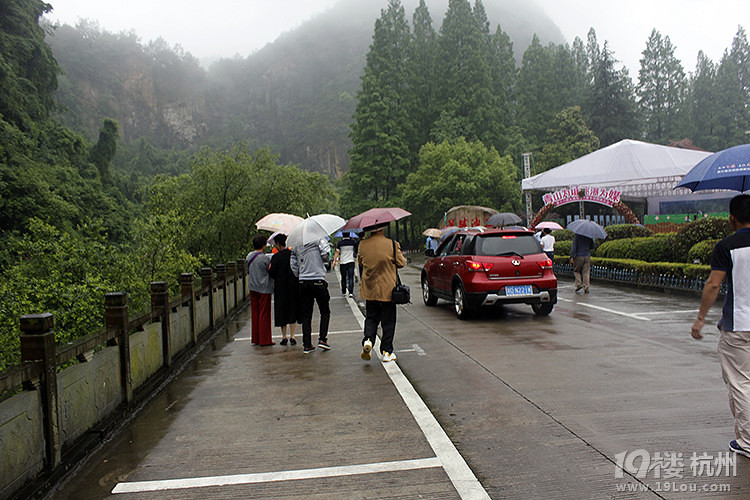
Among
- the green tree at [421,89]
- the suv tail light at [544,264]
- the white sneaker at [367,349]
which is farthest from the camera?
the green tree at [421,89]

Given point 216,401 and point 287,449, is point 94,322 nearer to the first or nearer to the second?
point 216,401

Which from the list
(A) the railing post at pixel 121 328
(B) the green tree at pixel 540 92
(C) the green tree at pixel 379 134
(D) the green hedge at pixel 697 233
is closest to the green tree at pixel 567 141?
(B) the green tree at pixel 540 92

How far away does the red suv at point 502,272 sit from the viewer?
33.2ft

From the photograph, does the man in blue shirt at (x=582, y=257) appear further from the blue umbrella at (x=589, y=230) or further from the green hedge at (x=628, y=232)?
the green hedge at (x=628, y=232)

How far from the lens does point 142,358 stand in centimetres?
619

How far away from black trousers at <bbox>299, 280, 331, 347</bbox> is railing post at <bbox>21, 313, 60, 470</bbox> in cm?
426

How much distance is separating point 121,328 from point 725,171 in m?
6.41

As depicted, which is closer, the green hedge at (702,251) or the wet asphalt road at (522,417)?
the wet asphalt road at (522,417)

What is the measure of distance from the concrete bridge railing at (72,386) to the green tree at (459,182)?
3645 centimetres

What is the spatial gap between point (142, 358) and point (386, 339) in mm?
2837

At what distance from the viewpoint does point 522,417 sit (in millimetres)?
4852

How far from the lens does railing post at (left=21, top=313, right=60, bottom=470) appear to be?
3.86 metres

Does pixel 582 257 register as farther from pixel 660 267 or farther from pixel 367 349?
pixel 367 349

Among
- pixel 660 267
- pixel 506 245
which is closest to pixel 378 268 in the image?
pixel 506 245
